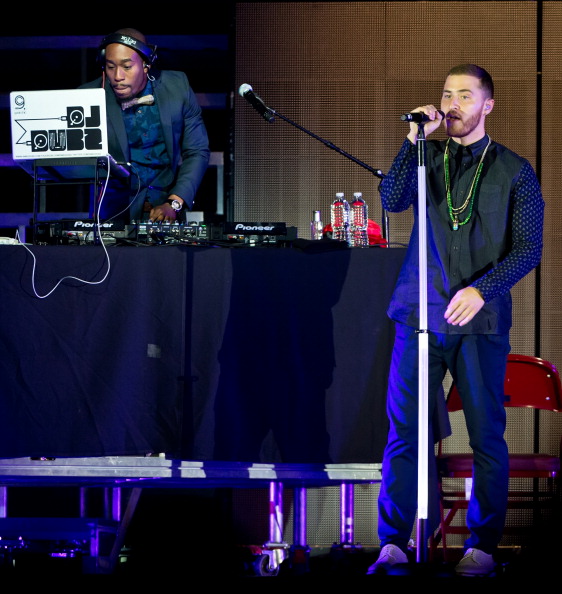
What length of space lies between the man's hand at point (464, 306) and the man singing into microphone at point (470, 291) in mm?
15

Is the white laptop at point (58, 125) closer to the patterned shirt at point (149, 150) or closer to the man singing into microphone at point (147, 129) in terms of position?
the man singing into microphone at point (147, 129)

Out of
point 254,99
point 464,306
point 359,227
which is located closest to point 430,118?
point 464,306

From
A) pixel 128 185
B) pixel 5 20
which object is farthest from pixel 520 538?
pixel 5 20

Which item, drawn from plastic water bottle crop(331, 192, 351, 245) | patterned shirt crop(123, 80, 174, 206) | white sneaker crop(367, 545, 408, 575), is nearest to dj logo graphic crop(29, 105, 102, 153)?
patterned shirt crop(123, 80, 174, 206)

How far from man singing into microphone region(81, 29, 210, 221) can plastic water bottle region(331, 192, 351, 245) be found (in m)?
0.75

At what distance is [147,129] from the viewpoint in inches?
183

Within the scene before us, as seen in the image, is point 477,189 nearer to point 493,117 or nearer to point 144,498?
point 493,117

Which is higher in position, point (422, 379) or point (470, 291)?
point (470, 291)

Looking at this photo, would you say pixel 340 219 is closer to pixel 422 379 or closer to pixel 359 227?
pixel 359 227

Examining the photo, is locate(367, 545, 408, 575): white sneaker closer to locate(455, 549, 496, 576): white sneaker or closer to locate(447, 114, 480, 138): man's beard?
locate(455, 549, 496, 576): white sneaker

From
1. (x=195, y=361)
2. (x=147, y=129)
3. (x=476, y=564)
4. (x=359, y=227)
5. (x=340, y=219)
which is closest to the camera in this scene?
(x=476, y=564)

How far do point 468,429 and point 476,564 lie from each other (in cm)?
48

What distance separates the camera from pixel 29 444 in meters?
3.66

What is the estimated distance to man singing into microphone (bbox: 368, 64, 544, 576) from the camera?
3377mm
